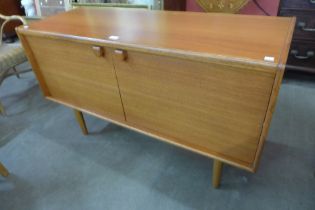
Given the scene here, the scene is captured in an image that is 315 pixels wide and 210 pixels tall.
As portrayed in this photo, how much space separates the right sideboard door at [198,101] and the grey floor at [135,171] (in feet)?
1.16

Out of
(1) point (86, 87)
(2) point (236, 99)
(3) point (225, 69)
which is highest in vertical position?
(3) point (225, 69)

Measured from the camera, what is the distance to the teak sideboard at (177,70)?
76 cm

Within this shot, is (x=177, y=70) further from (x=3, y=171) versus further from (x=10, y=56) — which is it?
(x=10, y=56)

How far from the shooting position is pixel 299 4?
1677 millimetres

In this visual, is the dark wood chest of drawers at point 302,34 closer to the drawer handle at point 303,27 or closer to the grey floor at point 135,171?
the drawer handle at point 303,27

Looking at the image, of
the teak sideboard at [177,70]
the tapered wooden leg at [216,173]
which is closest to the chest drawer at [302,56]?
the teak sideboard at [177,70]

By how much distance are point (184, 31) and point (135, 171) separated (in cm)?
83

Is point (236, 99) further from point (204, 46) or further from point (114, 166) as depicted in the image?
point (114, 166)

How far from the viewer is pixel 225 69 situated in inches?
29.8

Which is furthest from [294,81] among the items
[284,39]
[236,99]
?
[236,99]

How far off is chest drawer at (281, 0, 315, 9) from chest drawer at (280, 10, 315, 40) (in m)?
0.03

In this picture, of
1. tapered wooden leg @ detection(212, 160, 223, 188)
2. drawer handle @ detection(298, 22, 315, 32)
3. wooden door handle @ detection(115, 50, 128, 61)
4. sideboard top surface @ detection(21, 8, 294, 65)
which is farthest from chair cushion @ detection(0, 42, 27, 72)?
drawer handle @ detection(298, 22, 315, 32)

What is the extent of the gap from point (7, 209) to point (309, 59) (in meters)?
2.22

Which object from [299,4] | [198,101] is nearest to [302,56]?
[299,4]
